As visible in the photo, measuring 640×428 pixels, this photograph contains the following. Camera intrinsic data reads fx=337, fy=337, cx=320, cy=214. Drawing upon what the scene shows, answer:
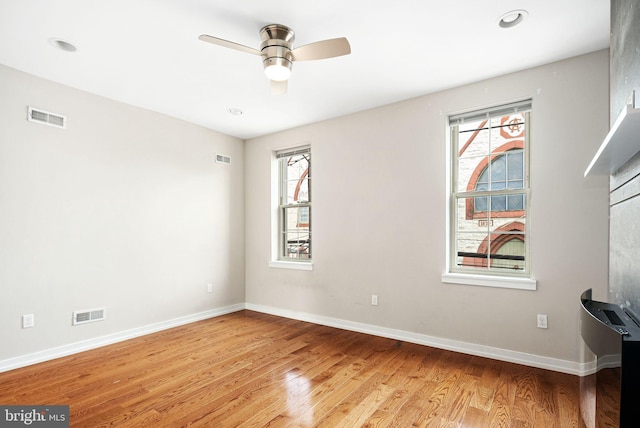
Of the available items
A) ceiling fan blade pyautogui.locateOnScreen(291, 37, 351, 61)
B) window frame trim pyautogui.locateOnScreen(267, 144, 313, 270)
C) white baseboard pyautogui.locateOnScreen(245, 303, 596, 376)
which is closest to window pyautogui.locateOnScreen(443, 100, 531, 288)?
white baseboard pyautogui.locateOnScreen(245, 303, 596, 376)

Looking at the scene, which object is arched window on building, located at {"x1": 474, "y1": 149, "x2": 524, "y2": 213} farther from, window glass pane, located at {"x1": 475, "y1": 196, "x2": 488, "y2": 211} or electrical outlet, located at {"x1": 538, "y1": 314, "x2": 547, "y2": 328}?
electrical outlet, located at {"x1": 538, "y1": 314, "x2": 547, "y2": 328}

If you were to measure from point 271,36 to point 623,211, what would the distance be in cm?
244

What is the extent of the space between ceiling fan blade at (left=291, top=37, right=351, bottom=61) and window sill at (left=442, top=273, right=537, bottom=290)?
239 centimetres

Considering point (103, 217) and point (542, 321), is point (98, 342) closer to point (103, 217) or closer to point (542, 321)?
point (103, 217)

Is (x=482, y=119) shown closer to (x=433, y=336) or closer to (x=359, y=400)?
(x=433, y=336)

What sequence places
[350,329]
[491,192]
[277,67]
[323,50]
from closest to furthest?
[323,50], [277,67], [491,192], [350,329]

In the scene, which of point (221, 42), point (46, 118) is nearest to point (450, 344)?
point (221, 42)

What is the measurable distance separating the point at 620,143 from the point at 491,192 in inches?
79.7

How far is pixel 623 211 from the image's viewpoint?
1737 mm

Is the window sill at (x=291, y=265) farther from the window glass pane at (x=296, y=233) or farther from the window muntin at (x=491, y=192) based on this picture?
the window muntin at (x=491, y=192)

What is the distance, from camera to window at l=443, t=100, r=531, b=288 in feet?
10.5

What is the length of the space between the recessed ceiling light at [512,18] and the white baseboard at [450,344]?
7.65ft

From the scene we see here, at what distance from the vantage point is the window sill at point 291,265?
464cm

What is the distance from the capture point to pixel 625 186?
1.71 m
